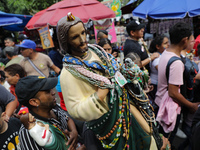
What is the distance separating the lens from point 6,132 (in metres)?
1.52

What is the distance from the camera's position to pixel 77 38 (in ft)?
5.32

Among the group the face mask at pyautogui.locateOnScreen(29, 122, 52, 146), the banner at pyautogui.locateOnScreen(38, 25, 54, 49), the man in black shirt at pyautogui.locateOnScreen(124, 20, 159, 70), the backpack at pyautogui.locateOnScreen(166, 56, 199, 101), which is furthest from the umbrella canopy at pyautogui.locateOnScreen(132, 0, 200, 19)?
the face mask at pyautogui.locateOnScreen(29, 122, 52, 146)

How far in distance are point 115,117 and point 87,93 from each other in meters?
0.32

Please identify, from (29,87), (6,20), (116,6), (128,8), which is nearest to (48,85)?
(29,87)

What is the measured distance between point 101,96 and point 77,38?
21.4 inches

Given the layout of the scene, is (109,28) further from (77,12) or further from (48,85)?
(48,85)

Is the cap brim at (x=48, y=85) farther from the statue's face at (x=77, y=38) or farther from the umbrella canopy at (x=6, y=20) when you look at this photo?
the umbrella canopy at (x=6, y=20)

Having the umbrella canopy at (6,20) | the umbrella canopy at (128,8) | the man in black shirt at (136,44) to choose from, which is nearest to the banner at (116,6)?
the man in black shirt at (136,44)

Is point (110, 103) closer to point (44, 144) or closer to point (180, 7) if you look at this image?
point (44, 144)

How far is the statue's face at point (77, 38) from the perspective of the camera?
1599 millimetres

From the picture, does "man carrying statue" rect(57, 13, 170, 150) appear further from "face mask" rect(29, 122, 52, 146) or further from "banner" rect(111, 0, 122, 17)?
"banner" rect(111, 0, 122, 17)

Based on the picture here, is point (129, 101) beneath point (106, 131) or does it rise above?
above

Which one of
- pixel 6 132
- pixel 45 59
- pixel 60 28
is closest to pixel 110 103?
pixel 60 28

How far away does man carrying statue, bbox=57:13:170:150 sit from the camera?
4.97 ft
